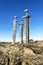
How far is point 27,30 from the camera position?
26.0 metres

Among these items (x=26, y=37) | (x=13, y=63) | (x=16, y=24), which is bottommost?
(x=13, y=63)

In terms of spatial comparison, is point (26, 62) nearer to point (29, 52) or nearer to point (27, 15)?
point (29, 52)

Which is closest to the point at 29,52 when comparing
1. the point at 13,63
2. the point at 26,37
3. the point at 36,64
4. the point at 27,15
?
the point at 13,63

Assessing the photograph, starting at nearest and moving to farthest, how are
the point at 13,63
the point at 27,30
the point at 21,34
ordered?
the point at 13,63, the point at 27,30, the point at 21,34

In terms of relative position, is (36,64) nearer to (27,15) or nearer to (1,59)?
(1,59)

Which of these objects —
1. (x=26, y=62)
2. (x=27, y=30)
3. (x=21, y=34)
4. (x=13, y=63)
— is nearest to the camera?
(x=26, y=62)

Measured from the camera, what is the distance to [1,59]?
51.7 ft

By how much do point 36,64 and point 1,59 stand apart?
4387mm

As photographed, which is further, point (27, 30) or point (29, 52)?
point (27, 30)

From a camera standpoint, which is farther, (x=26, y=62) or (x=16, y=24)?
(x=16, y=24)

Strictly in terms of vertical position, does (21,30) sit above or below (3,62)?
above

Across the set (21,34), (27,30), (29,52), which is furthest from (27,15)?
(29,52)

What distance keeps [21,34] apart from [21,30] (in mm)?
815

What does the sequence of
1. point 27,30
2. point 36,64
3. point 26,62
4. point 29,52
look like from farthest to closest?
1. point 27,30
2. point 29,52
3. point 26,62
4. point 36,64
